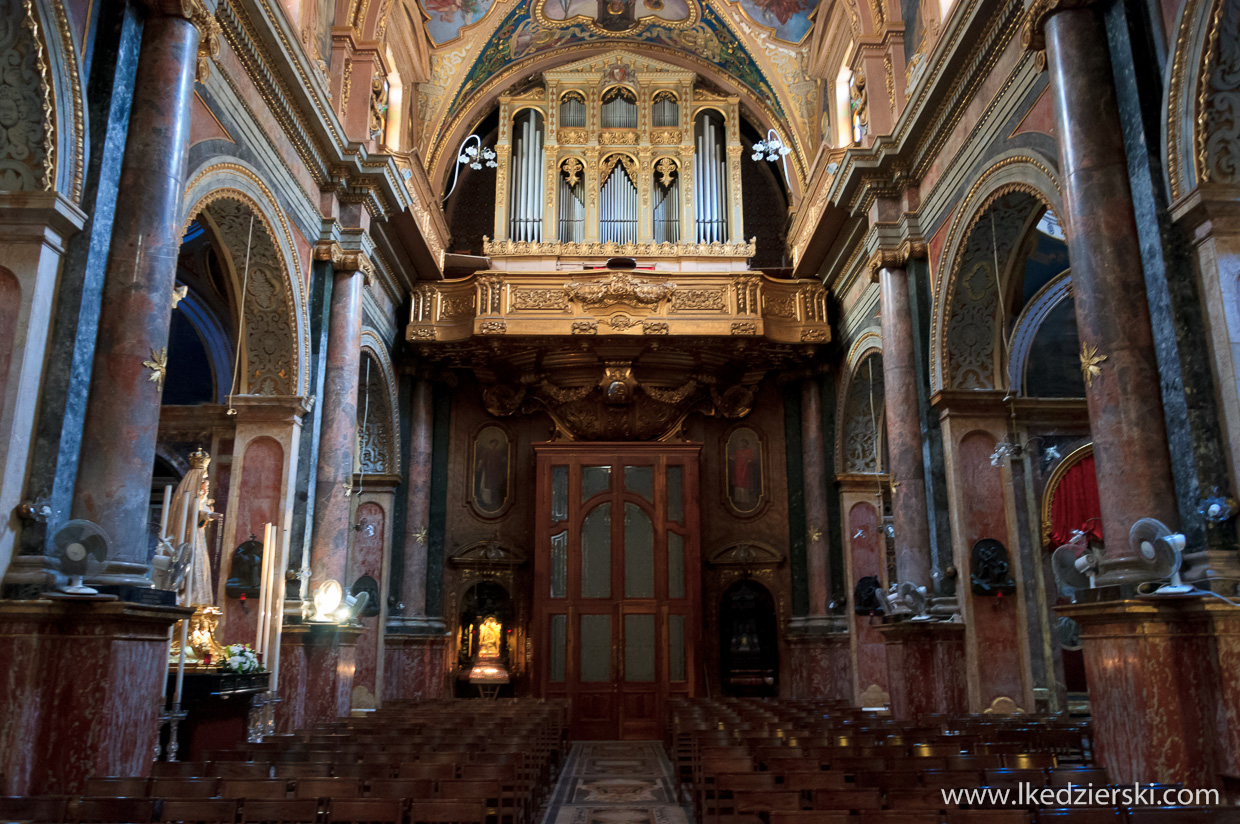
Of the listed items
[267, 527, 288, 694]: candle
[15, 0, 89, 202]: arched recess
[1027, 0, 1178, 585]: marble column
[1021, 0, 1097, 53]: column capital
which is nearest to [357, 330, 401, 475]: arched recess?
[267, 527, 288, 694]: candle

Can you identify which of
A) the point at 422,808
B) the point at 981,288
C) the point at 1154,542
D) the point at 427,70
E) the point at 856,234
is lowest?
the point at 422,808

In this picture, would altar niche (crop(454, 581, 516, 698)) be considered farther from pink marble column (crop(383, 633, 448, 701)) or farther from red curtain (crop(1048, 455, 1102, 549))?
red curtain (crop(1048, 455, 1102, 549))

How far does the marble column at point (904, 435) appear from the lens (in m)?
11.9

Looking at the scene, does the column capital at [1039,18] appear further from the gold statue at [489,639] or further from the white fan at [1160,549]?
the gold statue at [489,639]

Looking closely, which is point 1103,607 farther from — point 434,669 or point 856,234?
point 434,669

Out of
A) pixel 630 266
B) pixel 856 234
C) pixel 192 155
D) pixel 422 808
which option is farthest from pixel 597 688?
pixel 422 808

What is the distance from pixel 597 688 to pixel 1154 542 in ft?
37.1

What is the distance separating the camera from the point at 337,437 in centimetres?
1222

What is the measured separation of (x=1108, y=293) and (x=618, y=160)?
12.3 meters

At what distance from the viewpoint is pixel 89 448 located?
7.12m

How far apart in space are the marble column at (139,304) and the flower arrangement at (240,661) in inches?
92.3

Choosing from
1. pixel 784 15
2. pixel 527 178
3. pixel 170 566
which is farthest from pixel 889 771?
pixel 784 15

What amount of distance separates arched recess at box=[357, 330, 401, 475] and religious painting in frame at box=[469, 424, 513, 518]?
2.37 meters

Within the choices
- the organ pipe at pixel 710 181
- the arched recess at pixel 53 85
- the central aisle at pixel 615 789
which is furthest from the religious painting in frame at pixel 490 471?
the arched recess at pixel 53 85
